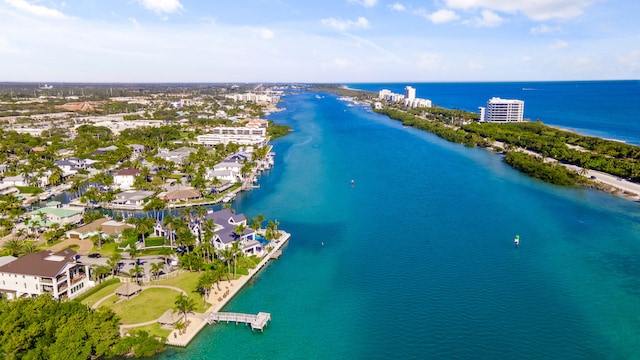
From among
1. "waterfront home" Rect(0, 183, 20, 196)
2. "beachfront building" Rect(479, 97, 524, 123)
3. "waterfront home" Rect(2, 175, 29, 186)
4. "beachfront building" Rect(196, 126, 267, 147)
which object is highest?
"beachfront building" Rect(479, 97, 524, 123)

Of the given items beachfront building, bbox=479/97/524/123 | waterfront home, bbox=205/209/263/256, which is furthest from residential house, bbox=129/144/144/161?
beachfront building, bbox=479/97/524/123

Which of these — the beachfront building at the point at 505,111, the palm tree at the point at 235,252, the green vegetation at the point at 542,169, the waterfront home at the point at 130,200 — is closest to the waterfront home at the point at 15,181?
the waterfront home at the point at 130,200

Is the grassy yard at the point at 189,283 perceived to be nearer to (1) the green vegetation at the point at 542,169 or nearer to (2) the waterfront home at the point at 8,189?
(2) the waterfront home at the point at 8,189

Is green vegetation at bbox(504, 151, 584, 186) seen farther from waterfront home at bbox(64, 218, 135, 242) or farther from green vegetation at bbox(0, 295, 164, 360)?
green vegetation at bbox(0, 295, 164, 360)

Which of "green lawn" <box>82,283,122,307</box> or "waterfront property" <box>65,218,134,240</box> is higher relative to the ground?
"waterfront property" <box>65,218,134,240</box>

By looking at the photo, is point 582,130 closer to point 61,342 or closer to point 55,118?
point 61,342

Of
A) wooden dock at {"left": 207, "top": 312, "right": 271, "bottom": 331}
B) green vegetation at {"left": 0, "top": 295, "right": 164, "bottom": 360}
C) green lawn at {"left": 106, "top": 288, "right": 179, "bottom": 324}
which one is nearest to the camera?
green vegetation at {"left": 0, "top": 295, "right": 164, "bottom": 360}

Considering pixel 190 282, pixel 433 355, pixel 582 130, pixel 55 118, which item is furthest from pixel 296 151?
pixel 55 118
